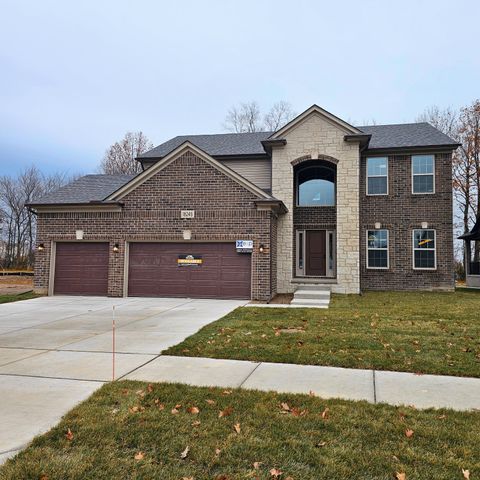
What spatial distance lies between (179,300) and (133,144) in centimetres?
2932

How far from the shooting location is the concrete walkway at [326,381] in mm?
4445

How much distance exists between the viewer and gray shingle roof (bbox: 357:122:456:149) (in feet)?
57.4

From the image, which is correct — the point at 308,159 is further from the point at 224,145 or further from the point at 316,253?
the point at 224,145

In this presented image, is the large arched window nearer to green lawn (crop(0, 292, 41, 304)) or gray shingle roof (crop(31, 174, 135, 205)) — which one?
gray shingle roof (crop(31, 174, 135, 205))

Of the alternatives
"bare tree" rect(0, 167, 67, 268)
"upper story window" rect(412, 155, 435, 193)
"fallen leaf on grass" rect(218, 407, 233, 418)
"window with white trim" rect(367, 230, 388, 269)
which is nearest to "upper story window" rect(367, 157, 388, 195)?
"upper story window" rect(412, 155, 435, 193)

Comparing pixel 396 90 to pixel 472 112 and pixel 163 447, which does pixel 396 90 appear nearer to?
pixel 472 112

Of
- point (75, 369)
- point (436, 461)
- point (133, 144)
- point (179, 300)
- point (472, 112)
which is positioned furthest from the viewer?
point (133, 144)

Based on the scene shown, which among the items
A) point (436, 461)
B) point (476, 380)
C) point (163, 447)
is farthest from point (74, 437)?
point (476, 380)

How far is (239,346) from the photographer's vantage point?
270 inches

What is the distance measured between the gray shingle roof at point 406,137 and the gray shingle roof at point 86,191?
1247cm

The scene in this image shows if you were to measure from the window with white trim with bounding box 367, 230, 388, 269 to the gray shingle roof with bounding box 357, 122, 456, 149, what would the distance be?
405cm

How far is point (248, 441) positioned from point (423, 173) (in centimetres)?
1723

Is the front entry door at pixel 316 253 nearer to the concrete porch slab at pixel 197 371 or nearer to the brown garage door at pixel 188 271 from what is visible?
the brown garage door at pixel 188 271

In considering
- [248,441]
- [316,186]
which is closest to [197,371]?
[248,441]
